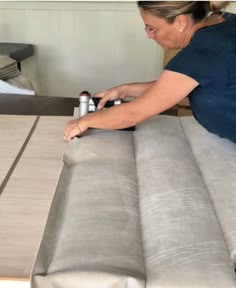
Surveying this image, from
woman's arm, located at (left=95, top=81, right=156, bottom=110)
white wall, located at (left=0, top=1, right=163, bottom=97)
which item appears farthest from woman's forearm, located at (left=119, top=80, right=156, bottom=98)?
white wall, located at (left=0, top=1, right=163, bottom=97)

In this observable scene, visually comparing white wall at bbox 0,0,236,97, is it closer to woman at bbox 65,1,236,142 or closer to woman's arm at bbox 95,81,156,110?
woman's arm at bbox 95,81,156,110

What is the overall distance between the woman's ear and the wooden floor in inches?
17.6

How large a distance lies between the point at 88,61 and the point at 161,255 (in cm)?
214

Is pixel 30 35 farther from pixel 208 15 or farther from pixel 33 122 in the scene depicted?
pixel 208 15

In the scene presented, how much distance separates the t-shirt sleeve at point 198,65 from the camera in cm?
90

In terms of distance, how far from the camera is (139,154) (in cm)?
101

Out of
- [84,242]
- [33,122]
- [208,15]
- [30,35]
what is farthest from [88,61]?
[84,242]

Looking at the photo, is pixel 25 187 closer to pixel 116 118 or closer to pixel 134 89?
pixel 116 118

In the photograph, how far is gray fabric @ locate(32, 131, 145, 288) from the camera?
0.59 meters

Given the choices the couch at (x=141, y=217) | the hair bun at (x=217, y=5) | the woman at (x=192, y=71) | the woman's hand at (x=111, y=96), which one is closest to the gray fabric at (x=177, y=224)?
the couch at (x=141, y=217)

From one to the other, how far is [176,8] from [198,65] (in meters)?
0.17

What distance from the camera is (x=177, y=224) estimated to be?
2.35 feet

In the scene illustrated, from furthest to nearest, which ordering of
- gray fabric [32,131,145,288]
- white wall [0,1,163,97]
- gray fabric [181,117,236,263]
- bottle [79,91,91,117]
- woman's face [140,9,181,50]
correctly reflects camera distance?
white wall [0,1,163,97] < bottle [79,91,91,117] < woman's face [140,9,181,50] < gray fabric [181,117,236,263] < gray fabric [32,131,145,288]

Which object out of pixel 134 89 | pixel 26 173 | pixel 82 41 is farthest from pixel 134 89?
pixel 82 41
